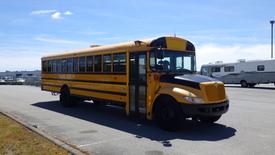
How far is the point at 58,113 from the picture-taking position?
13.4 meters

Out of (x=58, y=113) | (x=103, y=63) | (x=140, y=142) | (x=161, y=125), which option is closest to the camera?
(x=140, y=142)

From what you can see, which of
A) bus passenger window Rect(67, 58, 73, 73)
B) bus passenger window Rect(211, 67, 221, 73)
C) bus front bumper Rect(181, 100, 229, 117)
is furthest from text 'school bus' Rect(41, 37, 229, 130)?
bus passenger window Rect(211, 67, 221, 73)

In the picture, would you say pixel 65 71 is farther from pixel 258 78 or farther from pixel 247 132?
pixel 258 78

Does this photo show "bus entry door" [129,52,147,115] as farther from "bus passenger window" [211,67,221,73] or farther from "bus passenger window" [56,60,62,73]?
"bus passenger window" [211,67,221,73]

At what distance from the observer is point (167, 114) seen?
30.6 ft

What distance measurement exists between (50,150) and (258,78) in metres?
28.0

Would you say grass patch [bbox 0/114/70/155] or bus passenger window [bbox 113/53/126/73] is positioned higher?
bus passenger window [bbox 113/53/126/73]

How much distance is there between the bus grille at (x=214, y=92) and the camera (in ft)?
29.3

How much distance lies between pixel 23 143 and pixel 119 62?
483 cm

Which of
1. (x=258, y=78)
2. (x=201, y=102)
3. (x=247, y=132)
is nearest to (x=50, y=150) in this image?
(x=201, y=102)

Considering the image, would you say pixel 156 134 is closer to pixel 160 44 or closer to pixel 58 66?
pixel 160 44

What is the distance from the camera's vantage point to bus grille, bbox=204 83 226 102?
8.95m

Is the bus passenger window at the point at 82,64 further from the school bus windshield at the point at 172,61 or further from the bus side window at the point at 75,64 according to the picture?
the school bus windshield at the point at 172,61

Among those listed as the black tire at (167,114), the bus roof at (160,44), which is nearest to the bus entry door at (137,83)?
the bus roof at (160,44)
